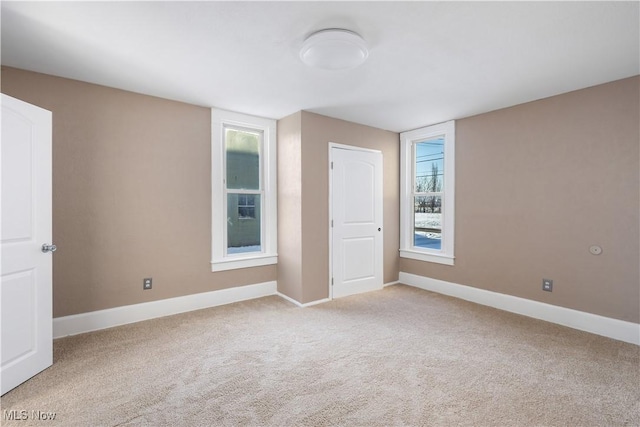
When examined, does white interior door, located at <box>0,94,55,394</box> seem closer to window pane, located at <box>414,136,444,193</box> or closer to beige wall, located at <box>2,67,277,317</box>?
beige wall, located at <box>2,67,277,317</box>

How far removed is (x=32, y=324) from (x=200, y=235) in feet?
5.61

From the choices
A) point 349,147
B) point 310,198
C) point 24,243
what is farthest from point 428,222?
point 24,243

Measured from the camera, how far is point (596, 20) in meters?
1.97

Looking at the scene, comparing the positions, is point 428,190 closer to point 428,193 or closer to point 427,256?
point 428,193

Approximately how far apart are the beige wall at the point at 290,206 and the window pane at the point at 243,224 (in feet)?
1.04

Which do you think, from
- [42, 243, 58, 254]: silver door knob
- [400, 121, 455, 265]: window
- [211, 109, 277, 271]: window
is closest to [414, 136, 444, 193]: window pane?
[400, 121, 455, 265]: window

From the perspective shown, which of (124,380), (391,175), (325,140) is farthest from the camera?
(391,175)

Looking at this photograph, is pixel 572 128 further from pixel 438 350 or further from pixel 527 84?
pixel 438 350

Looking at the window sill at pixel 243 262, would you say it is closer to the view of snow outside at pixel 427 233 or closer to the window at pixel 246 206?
the window at pixel 246 206

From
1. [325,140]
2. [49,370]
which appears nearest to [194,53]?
[325,140]

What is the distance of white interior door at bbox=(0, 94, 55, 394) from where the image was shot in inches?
79.5

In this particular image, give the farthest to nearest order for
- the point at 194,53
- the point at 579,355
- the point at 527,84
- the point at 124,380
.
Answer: the point at 527,84 → the point at 579,355 → the point at 194,53 → the point at 124,380

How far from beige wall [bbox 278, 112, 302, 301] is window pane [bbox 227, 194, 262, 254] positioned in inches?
12.5

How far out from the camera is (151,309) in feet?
11.0
